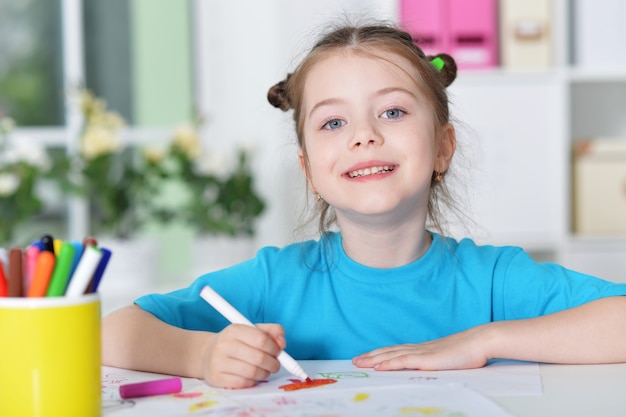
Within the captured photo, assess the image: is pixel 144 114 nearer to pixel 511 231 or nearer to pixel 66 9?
pixel 66 9

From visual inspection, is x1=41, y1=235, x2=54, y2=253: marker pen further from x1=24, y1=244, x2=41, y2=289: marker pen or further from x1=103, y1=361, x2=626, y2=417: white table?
x1=103, y1=361, x2=626, y2=417: white table

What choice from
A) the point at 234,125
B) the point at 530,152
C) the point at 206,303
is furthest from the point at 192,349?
the point at 234,125

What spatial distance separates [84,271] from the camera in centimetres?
66

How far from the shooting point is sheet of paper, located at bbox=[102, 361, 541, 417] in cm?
73

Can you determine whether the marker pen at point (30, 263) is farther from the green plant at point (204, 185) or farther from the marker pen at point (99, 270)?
the green plant at point (204, 185)

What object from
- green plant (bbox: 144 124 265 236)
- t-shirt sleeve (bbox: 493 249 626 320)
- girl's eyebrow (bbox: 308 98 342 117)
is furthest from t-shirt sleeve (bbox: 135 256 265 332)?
green plant (bbox: 144 124 265 236)

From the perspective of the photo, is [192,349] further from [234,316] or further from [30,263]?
[30,263]

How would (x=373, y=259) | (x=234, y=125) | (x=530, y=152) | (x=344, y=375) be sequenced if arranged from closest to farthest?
(x=344, y=375) < (x=373, y=259) < (x=530, y=152) < (x=234, y=125)

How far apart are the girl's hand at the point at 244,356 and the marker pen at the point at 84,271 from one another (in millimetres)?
213

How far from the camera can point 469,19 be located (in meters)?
2.47

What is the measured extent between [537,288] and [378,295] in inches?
8.5

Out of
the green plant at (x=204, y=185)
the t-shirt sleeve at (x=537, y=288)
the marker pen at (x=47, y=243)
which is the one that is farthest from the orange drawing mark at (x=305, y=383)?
the green plant at (x=204, y=185)

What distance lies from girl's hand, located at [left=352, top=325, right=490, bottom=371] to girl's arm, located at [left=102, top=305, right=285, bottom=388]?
0.13m

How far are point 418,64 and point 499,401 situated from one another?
592 millimetres
